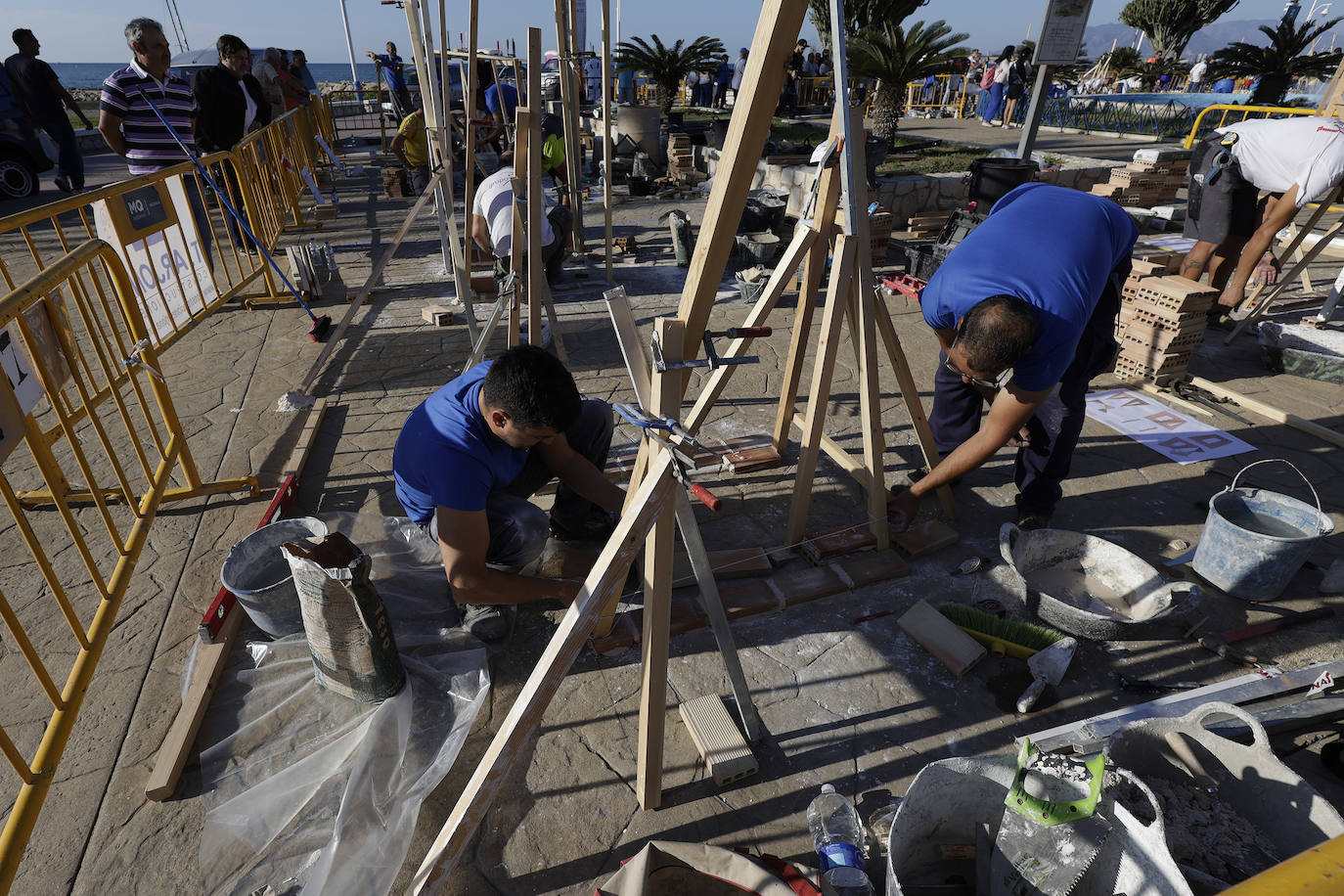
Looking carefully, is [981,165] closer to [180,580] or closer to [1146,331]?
[1146,331]

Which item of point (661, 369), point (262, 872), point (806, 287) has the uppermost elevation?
point (661, 369)

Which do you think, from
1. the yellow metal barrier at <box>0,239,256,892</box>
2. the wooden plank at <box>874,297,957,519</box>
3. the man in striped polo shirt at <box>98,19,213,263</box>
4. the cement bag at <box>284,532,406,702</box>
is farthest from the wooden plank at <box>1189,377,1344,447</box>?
the man in striped polo shirt at <box>98,19,213,263</box>

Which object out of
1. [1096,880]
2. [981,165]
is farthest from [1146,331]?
[1096,880]

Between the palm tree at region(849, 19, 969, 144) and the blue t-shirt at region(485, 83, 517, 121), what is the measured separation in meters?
5.51

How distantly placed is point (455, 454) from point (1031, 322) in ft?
7.54

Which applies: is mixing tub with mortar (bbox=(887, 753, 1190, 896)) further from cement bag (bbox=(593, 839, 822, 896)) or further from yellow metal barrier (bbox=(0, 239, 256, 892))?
yellow metal barrier (bbox=(0, 239, 256, 892))

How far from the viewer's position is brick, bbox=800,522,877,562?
341 cm

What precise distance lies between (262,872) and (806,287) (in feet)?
10.5

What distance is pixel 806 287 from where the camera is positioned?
3389 millimetres

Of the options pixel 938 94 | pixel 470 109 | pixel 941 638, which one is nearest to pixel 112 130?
pixel 470 109

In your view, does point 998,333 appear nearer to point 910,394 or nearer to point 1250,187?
point 910,394

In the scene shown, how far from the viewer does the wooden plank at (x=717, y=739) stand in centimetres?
240

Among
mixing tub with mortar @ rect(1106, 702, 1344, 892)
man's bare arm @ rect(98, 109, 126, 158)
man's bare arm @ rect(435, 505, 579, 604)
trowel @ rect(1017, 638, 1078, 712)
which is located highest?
man's bare arm @ rect(98, 109, 126, 158)

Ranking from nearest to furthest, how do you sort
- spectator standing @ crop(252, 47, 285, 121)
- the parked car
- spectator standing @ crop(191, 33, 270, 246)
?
1. spectator standing @ crop(191, 33, 270, 246)
2. the parked car
3. spectator standing @ crop(252, 47, 285, 121)
